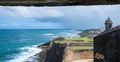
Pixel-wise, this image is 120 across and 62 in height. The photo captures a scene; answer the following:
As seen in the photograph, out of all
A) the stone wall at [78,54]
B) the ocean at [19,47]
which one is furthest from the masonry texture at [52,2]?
the ocean at [19,47]

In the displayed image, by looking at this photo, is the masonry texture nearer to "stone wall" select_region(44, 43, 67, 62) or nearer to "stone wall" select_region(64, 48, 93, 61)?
"stone wall" select_region(64, 48, 93, 61)

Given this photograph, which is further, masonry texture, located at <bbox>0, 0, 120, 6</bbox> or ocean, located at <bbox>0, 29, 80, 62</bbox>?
ocean, located at <bbox>0, 29, 80, 62</bbox>

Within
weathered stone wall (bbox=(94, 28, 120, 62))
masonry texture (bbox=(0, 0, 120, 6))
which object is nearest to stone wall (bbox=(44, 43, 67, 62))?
weathered stone wall (bbox=(94, 28, 120, 62))

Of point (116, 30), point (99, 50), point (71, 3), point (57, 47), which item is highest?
point (71, 3)

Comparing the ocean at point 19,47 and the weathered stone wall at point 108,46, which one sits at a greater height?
the weathered stone wall at point 108,46

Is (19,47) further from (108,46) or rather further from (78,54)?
(108,46)

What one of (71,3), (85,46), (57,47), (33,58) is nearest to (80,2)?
(71,3)

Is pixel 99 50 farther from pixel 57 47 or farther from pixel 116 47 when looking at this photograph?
pixel 57 47

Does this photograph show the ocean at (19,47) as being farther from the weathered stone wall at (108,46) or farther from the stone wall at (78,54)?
the weathered stone wall at (108,46)

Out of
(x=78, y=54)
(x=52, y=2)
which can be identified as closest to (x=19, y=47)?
(x=78, y=54)
